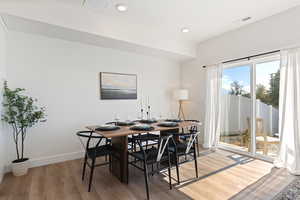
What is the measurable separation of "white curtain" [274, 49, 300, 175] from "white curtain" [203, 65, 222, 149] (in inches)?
47.1

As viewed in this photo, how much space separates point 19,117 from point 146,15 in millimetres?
2844

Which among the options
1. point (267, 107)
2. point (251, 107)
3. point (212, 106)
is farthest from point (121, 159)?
point (267, 107)

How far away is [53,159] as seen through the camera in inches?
117

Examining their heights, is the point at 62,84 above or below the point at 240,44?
below

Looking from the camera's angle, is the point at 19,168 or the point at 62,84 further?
the point at 62,84

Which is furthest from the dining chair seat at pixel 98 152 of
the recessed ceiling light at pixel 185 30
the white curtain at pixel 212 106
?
the recessed ceiling light at pixel 185 30

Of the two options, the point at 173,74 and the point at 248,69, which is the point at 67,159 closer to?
the point at 173,74

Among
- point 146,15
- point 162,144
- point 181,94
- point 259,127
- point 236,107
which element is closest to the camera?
point 162,144

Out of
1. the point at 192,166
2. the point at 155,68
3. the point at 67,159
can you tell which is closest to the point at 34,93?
the point at 67,159

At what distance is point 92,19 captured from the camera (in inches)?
109

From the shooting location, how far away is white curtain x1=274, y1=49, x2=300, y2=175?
2.52 meters

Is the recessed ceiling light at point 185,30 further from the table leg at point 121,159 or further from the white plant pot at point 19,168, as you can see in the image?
the white plant pot at point 19,168

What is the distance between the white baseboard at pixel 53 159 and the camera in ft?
9.14

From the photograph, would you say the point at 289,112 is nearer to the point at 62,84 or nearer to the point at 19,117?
the point at 62,84
